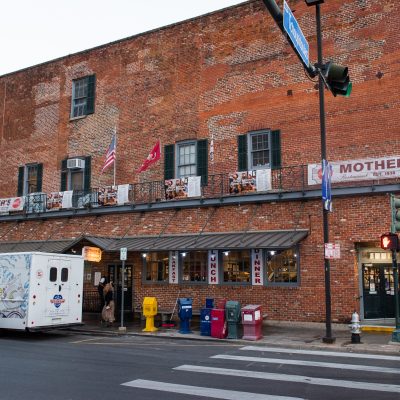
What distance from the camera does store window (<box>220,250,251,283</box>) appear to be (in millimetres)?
18719

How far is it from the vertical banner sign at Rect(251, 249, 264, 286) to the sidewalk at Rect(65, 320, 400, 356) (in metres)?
1.52

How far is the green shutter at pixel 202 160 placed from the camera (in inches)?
819

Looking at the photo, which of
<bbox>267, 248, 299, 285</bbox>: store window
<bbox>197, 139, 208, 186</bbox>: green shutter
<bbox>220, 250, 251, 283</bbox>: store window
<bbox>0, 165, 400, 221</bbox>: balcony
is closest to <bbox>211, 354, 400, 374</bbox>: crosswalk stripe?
<bbox>267, 248, 299, 285</bbox>: store window

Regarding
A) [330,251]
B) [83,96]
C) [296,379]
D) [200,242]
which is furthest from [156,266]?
[296,379]

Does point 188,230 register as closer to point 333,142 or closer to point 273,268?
point 273,268

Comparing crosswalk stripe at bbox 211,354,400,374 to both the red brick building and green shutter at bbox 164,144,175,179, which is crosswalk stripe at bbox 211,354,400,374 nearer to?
the red brick building

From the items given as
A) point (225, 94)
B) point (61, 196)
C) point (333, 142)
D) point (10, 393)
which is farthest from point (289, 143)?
point (10, 393)

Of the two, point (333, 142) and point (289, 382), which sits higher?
point (333, 142)

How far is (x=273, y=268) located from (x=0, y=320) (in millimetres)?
9364

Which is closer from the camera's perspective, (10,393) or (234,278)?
(10,393)

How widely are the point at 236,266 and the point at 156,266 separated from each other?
3.74 m

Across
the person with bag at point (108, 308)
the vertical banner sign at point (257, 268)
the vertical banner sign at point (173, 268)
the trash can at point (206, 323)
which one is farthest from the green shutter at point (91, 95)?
the trash can at point (206, 323)

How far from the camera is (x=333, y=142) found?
1817 centimetres

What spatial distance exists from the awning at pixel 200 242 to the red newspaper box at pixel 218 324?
239cm
